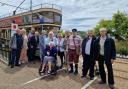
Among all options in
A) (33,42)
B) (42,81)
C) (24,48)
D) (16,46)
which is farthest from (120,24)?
(42,81)

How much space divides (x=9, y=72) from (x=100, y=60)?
422 centimetres

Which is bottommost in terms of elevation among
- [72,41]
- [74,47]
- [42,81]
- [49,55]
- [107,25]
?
[42,81]

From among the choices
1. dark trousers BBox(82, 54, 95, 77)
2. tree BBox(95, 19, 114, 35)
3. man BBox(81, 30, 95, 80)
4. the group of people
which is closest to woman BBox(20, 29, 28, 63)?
the group of people

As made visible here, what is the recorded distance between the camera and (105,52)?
8.53 metres

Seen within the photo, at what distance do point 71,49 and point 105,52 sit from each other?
2.48 metres

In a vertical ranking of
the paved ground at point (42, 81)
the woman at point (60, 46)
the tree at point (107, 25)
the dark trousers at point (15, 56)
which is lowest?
the paved ground at point (42, 81)

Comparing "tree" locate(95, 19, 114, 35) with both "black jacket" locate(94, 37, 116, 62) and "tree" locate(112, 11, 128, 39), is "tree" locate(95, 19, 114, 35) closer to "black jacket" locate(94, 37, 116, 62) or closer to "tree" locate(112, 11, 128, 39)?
"tree" locate(112, 11, 128, 39)

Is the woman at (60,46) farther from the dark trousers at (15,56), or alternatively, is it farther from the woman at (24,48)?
the dark trousers at (15,56)

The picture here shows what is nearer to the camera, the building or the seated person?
the seated person

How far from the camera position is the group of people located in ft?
28.1

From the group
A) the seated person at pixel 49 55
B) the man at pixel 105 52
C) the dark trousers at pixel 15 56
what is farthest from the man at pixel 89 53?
the dark trousers at pixel 15 56

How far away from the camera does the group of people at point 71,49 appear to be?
28.1ft

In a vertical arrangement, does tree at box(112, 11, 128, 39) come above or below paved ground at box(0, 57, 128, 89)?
above

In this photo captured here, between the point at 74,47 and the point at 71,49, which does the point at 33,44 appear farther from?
the point at 74,47
